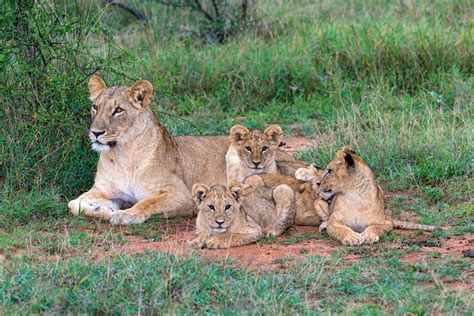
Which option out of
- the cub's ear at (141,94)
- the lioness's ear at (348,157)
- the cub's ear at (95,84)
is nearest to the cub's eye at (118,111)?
the cub's ear at (141,94)

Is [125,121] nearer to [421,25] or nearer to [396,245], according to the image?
[396,245]

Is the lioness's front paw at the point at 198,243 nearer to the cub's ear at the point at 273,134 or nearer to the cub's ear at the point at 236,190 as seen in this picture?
the cub's ear at the point at 236,190

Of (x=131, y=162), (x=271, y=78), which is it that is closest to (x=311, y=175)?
(x=131, y=162)

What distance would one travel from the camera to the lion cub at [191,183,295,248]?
7.25m

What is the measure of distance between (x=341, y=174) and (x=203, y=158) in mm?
1681

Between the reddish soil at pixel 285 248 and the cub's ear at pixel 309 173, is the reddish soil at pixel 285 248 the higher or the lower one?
the lower one

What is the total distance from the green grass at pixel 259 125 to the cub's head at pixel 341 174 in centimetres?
37

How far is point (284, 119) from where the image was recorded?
11.2 m

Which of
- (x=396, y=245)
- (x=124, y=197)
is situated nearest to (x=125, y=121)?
(x=124, y=197)

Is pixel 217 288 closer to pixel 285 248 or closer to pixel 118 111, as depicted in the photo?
pixel 285 248

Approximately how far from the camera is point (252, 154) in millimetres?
8391

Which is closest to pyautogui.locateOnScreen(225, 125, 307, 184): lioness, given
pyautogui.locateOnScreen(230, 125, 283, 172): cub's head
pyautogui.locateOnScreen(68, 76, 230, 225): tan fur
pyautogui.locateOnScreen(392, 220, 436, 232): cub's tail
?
pyautogui.locateOnScreen(230, 125, 283, 172): cub's head

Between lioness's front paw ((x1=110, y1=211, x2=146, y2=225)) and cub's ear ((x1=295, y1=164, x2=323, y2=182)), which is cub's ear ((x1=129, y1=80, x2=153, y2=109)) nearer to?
lioness's front paw ((x1=110, y1=211, x2=146, y2=225))

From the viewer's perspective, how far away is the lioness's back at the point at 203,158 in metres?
8.75
